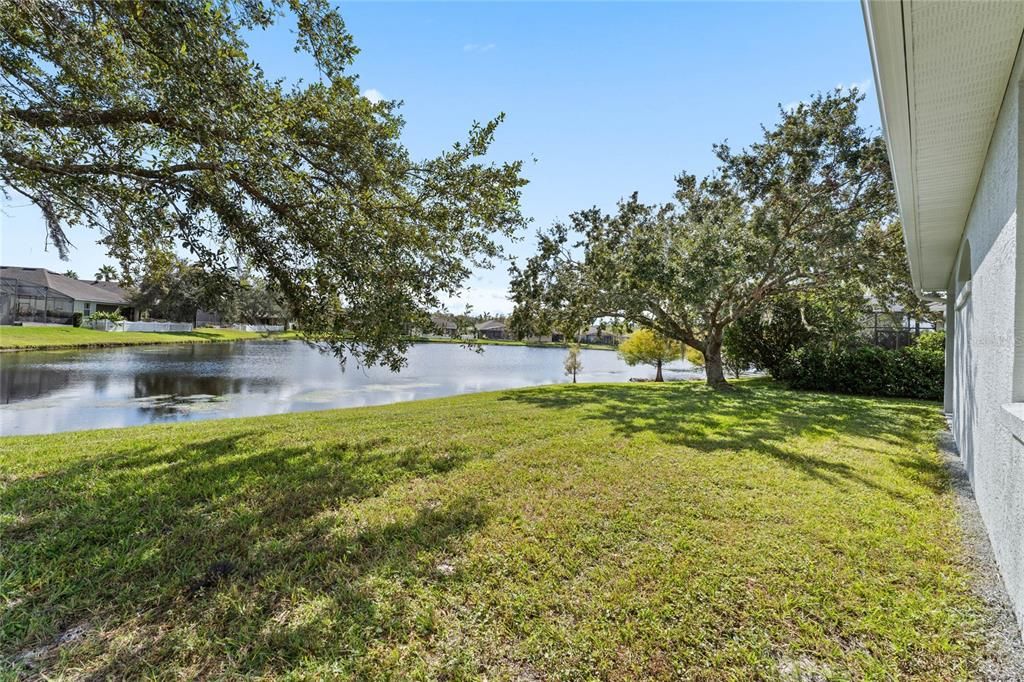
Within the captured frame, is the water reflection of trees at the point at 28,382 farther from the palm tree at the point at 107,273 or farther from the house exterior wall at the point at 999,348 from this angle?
the house exterior wall at the point at 999,348

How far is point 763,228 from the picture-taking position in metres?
10.7

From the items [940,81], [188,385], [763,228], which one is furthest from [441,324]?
[188,385]

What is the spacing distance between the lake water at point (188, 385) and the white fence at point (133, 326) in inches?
487

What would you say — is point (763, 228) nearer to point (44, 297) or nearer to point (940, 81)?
point (940, 81)

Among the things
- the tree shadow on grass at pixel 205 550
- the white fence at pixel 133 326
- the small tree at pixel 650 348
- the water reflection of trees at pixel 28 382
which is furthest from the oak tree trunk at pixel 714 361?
the white fence at pixel 133 326

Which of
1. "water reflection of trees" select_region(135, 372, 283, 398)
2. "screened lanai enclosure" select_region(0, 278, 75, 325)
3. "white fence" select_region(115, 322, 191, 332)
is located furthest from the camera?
"white fence" select_region(115, 322, 191, 332)

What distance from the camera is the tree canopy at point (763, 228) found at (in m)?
10.3

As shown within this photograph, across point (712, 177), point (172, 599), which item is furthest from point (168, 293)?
point (712, 177)

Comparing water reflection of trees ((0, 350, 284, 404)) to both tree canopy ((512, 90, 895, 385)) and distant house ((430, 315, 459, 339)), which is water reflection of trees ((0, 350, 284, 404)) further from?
tree canopy ((512, 90, 895, 385))

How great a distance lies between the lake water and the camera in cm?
1044

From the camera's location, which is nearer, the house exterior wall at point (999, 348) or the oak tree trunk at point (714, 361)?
the house exterior wall at point (999, 348)

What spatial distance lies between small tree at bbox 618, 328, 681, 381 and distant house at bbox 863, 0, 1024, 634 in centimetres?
1755

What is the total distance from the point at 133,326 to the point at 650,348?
4227 centimetres

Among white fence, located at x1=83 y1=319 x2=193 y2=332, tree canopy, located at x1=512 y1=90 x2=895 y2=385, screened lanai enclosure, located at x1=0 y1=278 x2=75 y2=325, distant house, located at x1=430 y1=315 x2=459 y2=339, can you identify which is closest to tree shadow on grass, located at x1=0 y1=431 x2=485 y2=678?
distant house, located at x1=430 y1=315 x2=459 y2=339
